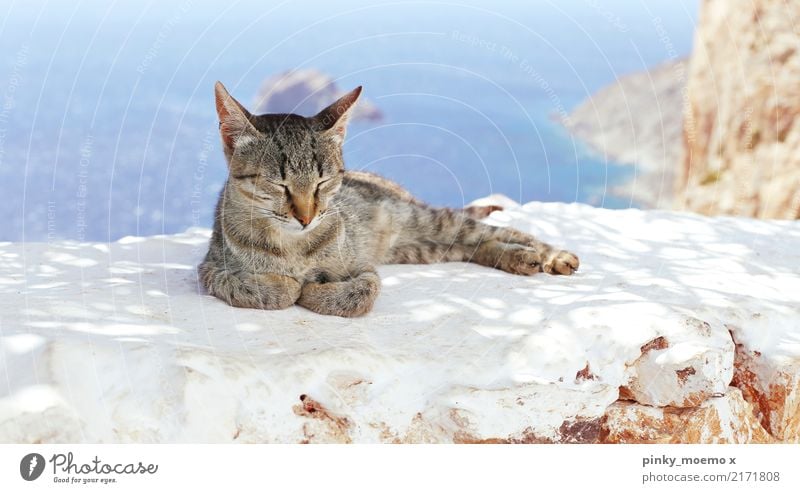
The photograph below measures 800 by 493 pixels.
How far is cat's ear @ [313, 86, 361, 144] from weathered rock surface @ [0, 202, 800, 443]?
3.72 ft

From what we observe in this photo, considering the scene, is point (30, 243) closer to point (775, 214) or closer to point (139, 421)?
point (139, 421)

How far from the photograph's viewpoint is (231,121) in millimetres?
5230

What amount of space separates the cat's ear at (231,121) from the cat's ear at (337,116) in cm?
45

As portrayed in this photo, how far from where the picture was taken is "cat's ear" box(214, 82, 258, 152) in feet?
16.8

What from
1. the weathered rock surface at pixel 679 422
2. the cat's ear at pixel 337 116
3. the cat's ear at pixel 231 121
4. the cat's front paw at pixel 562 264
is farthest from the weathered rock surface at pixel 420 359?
the cat's ear at pixel 337 116

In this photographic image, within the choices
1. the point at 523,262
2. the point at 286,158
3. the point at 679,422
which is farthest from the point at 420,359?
the point at 523,262

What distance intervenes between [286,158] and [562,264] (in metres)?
2.24

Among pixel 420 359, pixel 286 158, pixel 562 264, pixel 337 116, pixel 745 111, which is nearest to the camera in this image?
pixel 420 359

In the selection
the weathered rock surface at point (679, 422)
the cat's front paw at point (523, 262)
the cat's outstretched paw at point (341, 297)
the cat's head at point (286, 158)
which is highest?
the cat's head at point (286, 158)

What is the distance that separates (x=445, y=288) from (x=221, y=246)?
5.07 ft

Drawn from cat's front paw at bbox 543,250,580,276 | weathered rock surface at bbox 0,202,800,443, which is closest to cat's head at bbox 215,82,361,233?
weathered rock surface at bbox 0,202,800,443

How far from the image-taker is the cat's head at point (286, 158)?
5.17 metres

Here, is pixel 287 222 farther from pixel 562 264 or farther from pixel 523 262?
pixel 562 264

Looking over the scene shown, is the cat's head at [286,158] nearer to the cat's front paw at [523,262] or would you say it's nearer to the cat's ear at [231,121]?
the cat's ear at [231,121]
